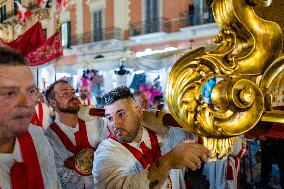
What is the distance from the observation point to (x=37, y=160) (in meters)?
1.16

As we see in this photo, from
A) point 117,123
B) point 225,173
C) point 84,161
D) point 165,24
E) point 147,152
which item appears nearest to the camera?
point 117,123

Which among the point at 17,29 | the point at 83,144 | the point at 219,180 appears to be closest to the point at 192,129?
the point at 83,144

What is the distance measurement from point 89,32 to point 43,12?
9333 millimetres

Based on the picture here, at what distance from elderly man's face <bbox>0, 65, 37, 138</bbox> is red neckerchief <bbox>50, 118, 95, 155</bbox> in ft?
5.24

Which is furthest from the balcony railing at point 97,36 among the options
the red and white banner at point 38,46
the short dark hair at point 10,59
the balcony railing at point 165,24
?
the short dark hair at point 10,59

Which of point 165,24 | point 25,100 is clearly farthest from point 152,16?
point 25,100

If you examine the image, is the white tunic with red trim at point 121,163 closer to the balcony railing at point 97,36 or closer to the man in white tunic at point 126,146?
the man in white tunic at point 126,146

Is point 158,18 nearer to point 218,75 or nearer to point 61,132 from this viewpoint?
point 61,132

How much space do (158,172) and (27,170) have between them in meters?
0.41

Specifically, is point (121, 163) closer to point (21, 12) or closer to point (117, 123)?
point (117, 123)

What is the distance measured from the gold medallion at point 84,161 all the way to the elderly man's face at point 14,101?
4.83 ft

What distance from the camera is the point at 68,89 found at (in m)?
2.77

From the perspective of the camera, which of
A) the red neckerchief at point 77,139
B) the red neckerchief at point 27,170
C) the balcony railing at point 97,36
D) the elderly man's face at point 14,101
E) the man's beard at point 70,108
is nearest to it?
the elderly man's face at point 14,101

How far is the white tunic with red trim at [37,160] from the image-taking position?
42.2 inches
